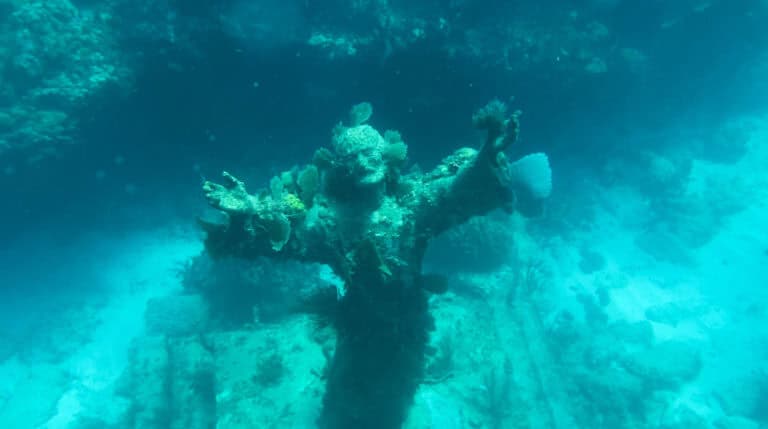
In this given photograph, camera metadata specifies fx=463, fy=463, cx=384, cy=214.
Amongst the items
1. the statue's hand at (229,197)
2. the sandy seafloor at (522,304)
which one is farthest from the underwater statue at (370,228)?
the sandy seafloor at (522,304)

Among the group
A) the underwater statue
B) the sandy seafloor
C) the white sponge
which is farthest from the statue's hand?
the white sponge

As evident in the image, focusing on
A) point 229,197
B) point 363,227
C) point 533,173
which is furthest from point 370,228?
point 533,173

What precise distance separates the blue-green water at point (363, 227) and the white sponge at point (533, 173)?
66 millimetres

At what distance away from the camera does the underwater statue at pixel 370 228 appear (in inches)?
184

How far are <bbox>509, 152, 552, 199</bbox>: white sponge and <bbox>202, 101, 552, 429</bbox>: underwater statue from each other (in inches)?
191

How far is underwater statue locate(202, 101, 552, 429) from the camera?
4.67m

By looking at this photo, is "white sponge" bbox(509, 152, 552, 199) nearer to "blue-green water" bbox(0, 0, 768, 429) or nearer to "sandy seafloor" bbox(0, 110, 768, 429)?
"blue-green water" bbox(0, 0, 768, 429)

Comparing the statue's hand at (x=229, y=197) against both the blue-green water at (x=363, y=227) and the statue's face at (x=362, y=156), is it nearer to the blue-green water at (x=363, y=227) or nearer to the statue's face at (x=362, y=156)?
the blue-green water at (x=363, y=227)

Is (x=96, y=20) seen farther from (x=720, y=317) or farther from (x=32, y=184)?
(x=720, y=317)

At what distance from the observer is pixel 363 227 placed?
526 cm

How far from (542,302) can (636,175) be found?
752cm

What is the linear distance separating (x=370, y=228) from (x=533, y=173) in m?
6.43

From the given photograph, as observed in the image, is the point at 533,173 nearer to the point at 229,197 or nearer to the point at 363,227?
the point at 363,227

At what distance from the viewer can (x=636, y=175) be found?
18.3 m
